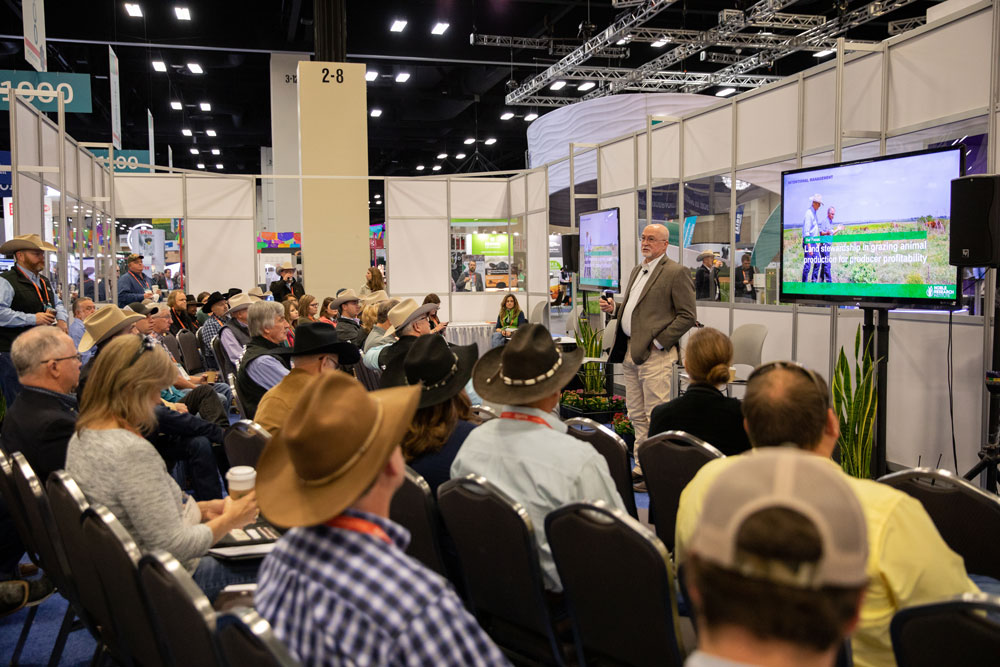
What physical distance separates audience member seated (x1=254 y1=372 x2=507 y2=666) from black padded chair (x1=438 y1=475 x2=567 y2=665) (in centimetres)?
73

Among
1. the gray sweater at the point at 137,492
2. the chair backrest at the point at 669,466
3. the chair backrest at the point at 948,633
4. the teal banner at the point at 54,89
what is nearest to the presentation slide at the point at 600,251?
the chair backrest at the point at 669,466

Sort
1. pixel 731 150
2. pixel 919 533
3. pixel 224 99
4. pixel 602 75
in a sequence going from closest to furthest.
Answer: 1. pixel 919 533
2. pixel 731 150
3. pixel 602 75
4. pixel 224 99

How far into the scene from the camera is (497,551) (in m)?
2.12

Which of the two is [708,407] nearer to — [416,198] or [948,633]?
[948,633]

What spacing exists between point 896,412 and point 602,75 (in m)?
12.1

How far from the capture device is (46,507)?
2.45 metres

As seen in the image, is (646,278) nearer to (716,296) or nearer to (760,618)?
(716,296)

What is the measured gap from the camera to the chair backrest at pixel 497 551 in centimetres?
201

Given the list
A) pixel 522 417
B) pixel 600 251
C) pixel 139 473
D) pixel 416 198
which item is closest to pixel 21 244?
pixel 139 473

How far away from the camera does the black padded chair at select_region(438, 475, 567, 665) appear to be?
202cm

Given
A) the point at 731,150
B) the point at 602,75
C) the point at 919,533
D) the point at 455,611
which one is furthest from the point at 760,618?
the point at 602,75

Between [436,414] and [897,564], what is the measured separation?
1.62m

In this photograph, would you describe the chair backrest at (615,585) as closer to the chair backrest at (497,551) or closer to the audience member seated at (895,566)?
the chair backrest at (497,551)

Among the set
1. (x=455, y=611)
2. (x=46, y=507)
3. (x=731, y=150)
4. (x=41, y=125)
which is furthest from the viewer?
(x=41, y=125)
